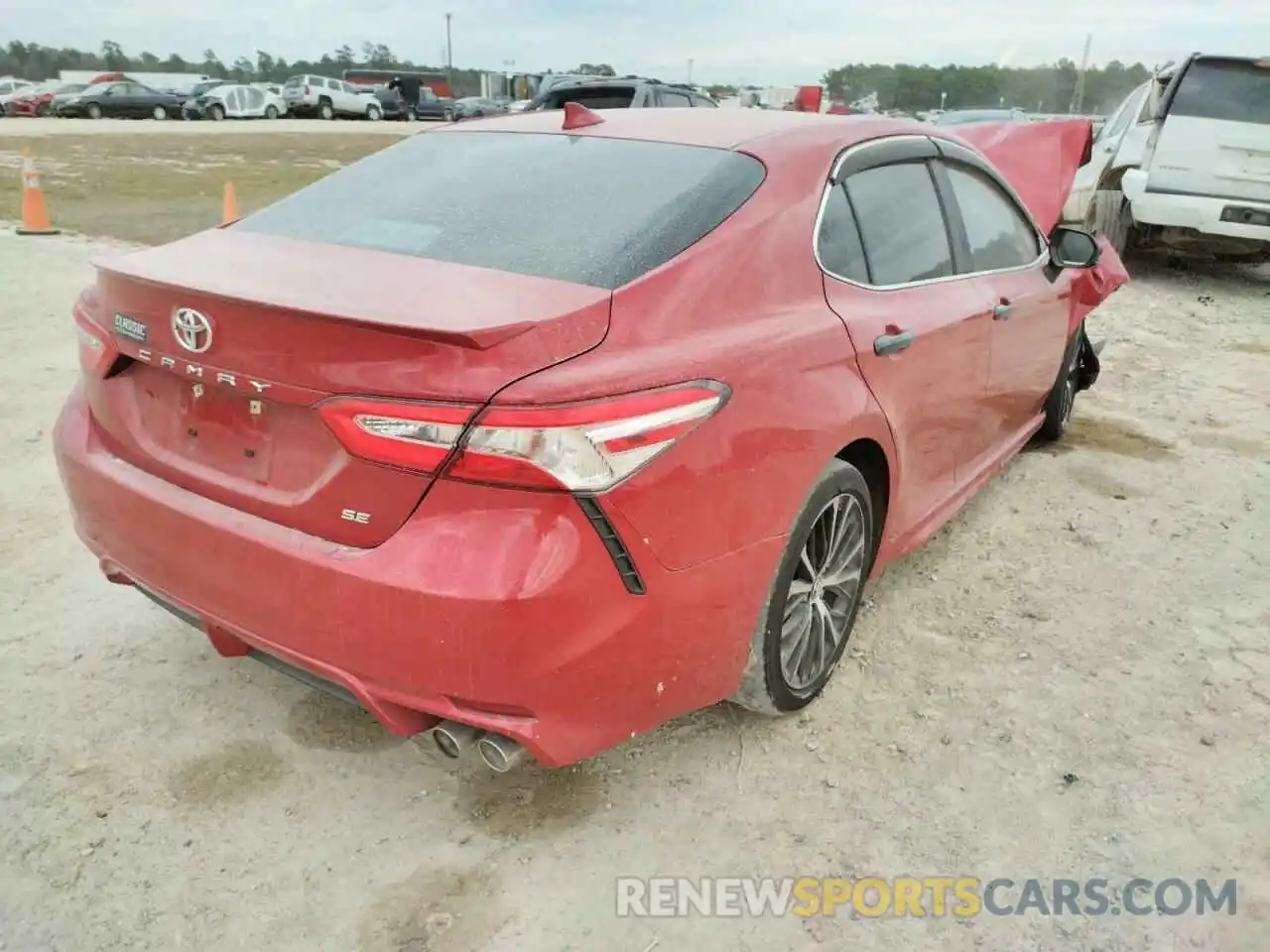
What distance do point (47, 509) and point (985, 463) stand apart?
371 centimetres

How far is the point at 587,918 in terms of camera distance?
7.21 ft

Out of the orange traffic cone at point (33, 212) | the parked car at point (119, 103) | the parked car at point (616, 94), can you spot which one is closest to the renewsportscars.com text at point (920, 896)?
the parked car at point (616, 94)

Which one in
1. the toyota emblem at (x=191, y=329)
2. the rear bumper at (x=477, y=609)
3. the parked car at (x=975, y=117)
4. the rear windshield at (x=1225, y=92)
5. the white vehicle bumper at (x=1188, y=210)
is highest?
the rear windshield at (x=1225, y=92)

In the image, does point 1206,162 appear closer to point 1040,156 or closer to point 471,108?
point 1040,156

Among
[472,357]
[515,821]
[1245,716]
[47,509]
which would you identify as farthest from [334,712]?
[1245,716]

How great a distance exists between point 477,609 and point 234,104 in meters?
41.8

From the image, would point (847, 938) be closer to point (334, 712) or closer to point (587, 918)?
point (587, 918)

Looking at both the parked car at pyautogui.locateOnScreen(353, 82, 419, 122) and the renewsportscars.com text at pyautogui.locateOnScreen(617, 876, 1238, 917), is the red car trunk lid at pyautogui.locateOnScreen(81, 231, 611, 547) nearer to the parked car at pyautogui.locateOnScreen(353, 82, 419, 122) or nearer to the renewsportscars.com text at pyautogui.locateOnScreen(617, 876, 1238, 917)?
the renewsportscars.com text at pyautogui.locateOnScreen(617, 876, 1238, 917)

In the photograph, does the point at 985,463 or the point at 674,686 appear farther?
the point at 985,463

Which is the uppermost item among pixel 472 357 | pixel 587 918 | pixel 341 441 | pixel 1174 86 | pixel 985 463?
→ pixel 1174 86

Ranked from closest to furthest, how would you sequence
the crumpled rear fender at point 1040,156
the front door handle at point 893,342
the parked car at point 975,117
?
the front door handle at point 893,342
the crumpled rear fender at point 1040,156
the parked car at point 975,117

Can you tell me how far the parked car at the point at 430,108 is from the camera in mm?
44781

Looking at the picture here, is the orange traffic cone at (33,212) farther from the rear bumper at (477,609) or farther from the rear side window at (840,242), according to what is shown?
the rear side window at (840,242)

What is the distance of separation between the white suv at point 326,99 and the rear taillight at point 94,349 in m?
41.7
